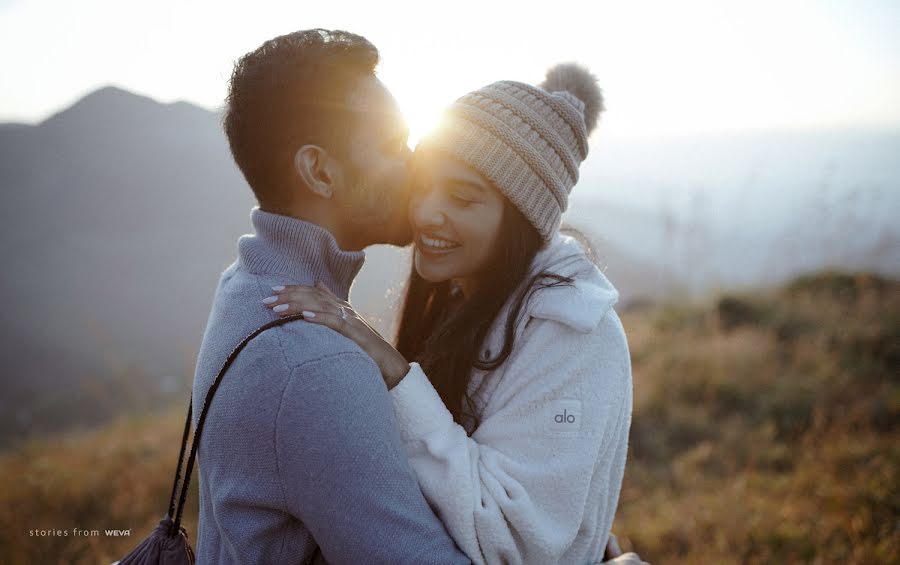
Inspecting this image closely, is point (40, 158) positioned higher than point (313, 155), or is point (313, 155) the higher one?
point (313, 155)

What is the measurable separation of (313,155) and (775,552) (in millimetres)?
3822

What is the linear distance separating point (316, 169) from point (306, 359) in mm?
710

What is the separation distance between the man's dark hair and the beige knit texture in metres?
0.48

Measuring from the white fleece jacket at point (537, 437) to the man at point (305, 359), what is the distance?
0.13 metres

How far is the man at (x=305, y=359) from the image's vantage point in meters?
1.27

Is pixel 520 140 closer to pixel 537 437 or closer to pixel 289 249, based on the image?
pixel 289 249

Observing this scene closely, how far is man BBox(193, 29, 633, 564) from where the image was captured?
1269mm

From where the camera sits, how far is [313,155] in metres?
1.73

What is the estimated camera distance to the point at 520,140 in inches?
79.4

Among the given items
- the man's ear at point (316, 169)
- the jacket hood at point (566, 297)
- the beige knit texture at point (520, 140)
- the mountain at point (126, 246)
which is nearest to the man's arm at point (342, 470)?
the man's ear at point (316, 169)

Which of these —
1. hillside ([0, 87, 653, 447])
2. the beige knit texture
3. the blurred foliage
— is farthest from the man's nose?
hillside ([0, 87, 653, 447])

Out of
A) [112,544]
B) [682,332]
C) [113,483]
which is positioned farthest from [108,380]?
[682,332]

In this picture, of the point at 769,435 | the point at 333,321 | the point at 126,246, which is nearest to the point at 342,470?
the point at 333,321

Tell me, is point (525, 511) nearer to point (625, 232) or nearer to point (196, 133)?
point (196, 133)
